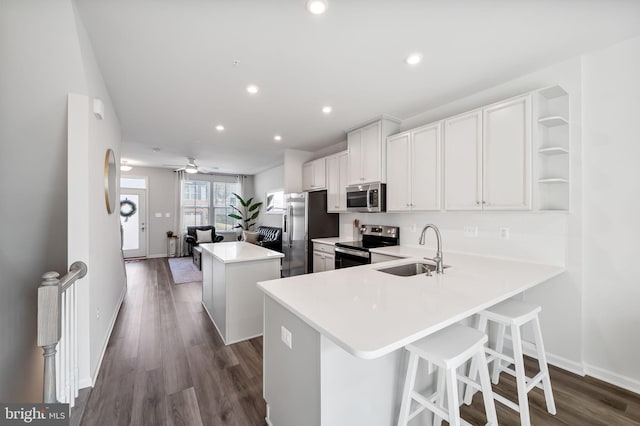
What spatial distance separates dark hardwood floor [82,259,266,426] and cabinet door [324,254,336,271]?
5.10 ft

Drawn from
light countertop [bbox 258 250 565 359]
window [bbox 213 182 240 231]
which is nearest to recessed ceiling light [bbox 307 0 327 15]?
light countertop [bbox 258 250 565 359]

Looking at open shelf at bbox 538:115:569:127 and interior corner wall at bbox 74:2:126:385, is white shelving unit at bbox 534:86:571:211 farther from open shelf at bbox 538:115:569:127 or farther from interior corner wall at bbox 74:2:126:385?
interior corner wall at bbox 74:2:126:385

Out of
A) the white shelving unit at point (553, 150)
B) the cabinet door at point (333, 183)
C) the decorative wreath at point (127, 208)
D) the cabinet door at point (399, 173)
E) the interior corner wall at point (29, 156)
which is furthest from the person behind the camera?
the decorative wreath at point (127, 208)

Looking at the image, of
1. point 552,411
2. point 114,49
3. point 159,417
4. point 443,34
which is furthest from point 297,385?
point 114,49

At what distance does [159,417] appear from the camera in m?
1.70

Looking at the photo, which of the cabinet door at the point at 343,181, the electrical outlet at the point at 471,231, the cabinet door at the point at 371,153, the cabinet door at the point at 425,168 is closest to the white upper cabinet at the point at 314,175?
the cabinet door at the point at 343,181

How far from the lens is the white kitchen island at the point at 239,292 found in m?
2.71

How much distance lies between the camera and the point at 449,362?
117 centimetres

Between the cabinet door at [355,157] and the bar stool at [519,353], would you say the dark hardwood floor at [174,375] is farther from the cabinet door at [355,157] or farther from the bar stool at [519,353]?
the cabinet door at [355,157]

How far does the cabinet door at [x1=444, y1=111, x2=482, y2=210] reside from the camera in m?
2.52

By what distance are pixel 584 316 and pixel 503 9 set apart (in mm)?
2474

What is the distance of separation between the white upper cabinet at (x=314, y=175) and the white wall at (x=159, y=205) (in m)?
5.03

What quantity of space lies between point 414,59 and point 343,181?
7.35 feet

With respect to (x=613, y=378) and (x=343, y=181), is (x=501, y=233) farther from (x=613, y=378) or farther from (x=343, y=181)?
(x=343, y=181)
